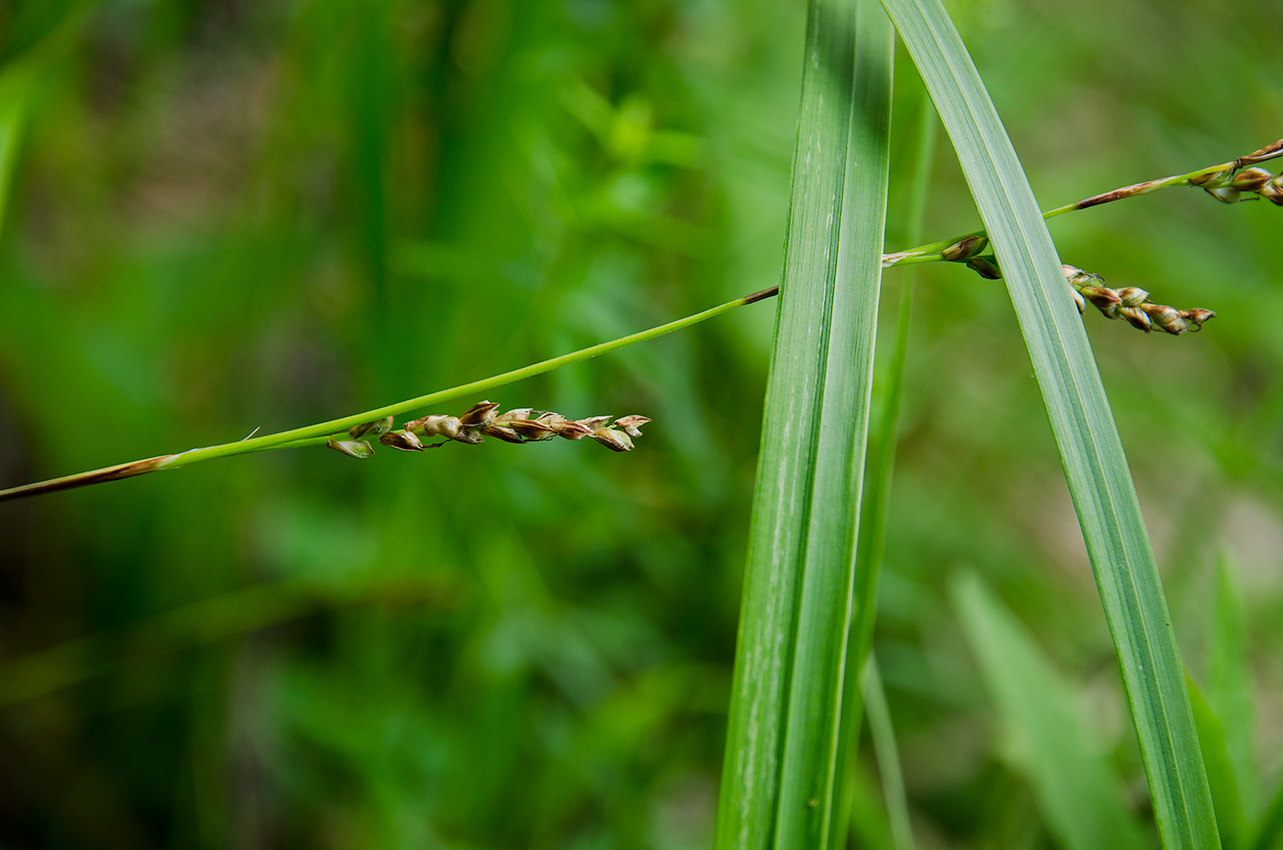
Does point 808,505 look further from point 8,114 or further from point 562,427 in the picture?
point 8,114

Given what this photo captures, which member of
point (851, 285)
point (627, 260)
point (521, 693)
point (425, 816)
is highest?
point (627, 260)

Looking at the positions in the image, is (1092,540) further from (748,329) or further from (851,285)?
(748,329)

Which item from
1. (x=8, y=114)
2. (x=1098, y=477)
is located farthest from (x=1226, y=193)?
(x=8, y=114)

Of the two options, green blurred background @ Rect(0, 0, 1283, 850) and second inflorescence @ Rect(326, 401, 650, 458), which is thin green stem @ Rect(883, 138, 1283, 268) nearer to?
second inflorescence @ Rect(326, 401, 650, 458)

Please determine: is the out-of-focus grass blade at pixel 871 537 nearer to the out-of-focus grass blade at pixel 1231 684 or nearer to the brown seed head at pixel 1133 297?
the brown seed head at pixel 1133 297

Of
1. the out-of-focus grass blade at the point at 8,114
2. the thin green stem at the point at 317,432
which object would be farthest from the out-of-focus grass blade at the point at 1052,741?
the out-of-focus grass blade at the point at 8,114

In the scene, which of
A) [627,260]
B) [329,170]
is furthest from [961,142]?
[329,170]
